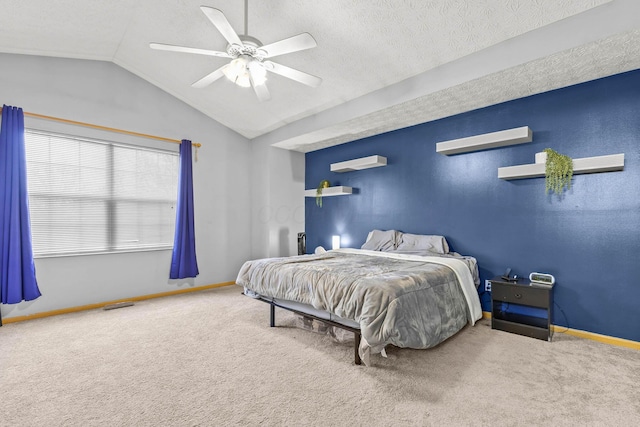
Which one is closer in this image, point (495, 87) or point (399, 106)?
point (495, 87)

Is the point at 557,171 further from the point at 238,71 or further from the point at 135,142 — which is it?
the point at 135,142

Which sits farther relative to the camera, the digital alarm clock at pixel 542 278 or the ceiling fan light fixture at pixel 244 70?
the digital alarm clock at pixel 542 278

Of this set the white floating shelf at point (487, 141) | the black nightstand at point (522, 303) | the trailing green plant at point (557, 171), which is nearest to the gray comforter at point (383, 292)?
the black nightstand at point (522, 303)

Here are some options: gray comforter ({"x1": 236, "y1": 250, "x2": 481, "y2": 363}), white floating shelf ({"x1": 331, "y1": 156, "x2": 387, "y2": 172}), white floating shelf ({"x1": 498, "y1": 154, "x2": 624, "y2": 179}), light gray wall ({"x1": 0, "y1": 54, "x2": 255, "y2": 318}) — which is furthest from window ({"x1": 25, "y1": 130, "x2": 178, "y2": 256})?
white floating shelf ({"x1": 498, "y1": 154, "x2": 624, "y2": 179})

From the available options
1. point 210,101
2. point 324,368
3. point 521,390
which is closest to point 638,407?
point 521,390

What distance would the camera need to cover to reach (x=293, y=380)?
7.02 feet

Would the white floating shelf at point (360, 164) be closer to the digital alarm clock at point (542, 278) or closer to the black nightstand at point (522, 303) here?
the black nightstand at point (522, 303)

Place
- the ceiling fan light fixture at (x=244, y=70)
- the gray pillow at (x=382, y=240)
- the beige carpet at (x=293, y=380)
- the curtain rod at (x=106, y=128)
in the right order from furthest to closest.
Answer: the gray pillow at (x=382, y=240)
the curtain rod at (x=106, y=128)
the ceiling fan light fixture at (x=244, y=70)
the beige carpet at (x=293, y=380)

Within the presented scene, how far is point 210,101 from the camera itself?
187 inches

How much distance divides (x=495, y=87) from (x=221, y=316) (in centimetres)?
399

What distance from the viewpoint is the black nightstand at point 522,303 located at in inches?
112

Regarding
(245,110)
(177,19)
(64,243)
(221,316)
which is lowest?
(221,316)

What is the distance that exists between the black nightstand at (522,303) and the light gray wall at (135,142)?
3.71 metres

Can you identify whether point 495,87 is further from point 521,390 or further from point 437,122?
point 521,390
